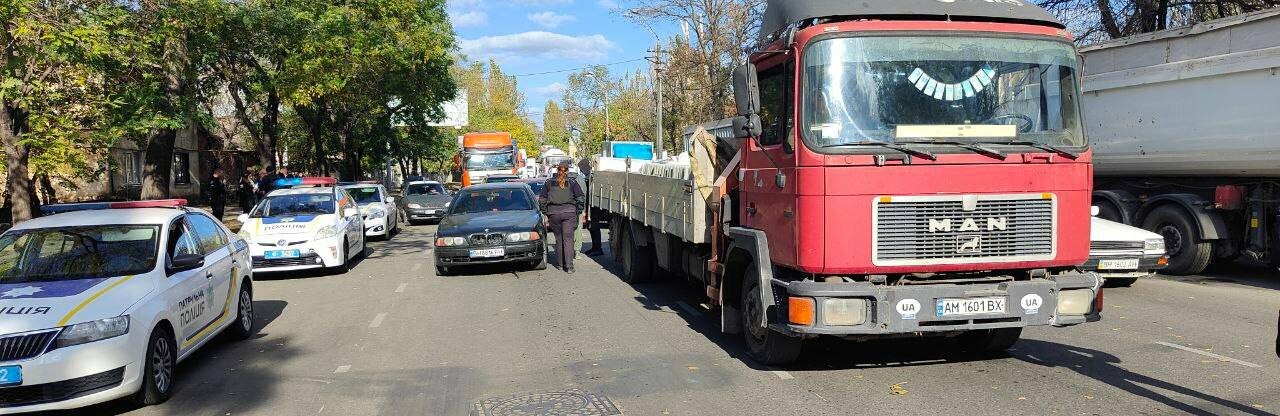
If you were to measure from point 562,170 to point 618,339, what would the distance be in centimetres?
569

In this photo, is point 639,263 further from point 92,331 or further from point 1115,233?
point 92,331

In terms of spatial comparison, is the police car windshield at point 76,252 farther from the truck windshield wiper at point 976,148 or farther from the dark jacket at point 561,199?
the dark jacket at point 561,199

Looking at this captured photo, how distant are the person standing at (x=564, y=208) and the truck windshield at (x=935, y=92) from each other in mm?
7869

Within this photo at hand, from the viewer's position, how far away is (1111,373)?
660cm

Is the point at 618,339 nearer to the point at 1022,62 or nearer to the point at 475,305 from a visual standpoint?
the point at 475,305

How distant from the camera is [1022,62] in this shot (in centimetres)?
636

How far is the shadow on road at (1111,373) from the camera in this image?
18.7 feet

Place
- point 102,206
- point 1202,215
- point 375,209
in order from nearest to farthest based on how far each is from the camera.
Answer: point 102,206, point 1202,215, point 375,209

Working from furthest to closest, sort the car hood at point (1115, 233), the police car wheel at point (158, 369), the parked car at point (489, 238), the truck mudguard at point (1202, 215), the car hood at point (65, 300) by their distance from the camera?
the parked car at point (489, 238) → the truck mudguard at point (1202, 215) → the car hood at point (1115, 233) → the police car wheel at point (158, 369) → the car hood at point (65, 300)

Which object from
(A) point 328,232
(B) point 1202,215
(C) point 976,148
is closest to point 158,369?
(C) point 976,148

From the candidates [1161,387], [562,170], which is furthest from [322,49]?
[1161,387]

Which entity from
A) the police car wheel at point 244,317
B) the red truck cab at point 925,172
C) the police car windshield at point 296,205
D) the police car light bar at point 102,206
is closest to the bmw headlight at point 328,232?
the police car windshield at point 296,205

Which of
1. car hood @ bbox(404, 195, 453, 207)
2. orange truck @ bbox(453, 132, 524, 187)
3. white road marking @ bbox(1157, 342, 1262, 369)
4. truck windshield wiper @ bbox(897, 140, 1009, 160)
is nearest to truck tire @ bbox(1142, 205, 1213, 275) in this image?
white road marking @ bbox(1157, 342, 1262, 369)

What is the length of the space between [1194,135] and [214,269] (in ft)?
39.9
